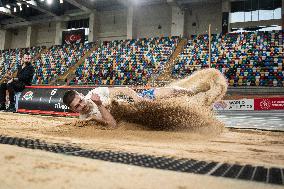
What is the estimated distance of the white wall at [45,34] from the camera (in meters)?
29.8

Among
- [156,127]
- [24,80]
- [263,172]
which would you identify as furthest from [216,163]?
[24,80]

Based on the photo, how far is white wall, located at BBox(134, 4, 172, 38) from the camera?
24594mm

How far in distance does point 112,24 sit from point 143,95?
22.7 metres

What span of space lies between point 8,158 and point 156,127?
9.94 ft

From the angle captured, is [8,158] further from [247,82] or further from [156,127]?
[247,82]

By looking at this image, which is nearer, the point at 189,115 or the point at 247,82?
the point at 189,115

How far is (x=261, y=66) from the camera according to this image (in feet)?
53.7

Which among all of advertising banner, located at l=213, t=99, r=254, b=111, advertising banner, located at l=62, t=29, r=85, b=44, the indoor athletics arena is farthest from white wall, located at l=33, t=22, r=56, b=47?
advertising banner, located at l=213, t=99, r=254, b=111

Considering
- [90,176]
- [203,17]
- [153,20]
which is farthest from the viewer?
[153,20]

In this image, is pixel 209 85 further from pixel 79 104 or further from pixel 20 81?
pixel 20 81

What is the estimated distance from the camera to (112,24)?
26.6 meters

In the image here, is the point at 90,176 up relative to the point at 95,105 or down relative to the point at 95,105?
down

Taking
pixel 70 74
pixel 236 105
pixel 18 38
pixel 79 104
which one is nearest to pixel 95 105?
pixel 79 104

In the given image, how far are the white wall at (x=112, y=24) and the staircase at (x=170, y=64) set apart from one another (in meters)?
6.70
